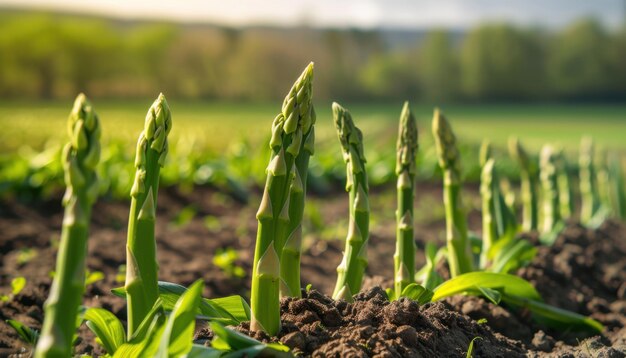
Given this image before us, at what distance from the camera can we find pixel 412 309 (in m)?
2.72

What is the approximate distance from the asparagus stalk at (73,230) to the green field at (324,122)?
776 cm

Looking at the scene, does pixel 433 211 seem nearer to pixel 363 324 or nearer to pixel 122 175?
pixel 122 175

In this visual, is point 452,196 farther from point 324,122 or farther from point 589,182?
point 324,122

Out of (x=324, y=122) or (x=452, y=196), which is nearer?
(x=452, y=196)

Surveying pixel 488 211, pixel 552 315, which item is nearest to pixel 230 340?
pixel 552 315

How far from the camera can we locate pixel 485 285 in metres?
3.66

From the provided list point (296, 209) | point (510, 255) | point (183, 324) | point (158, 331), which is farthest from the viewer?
point (510, 255)

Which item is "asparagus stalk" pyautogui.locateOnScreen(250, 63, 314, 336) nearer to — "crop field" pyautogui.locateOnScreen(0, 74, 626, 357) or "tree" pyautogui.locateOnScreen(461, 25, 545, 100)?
"crop field" pyautogui.locateOnScreen(0, 74, 626, 357)

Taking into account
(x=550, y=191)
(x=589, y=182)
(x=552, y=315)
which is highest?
(x=589, y=182)

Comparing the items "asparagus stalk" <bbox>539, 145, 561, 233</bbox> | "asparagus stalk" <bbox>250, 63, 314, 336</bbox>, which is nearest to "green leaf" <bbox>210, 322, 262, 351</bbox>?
"asparagus stalk" <bbox>250, 63, 314, 336</bbox>

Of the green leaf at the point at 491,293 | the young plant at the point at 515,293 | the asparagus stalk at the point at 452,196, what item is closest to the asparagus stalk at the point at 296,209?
the young plant at the point at 515,293

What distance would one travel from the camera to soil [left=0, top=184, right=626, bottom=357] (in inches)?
105

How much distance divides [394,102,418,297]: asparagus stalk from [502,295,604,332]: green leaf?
68cm

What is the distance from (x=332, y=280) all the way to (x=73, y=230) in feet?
12.0
